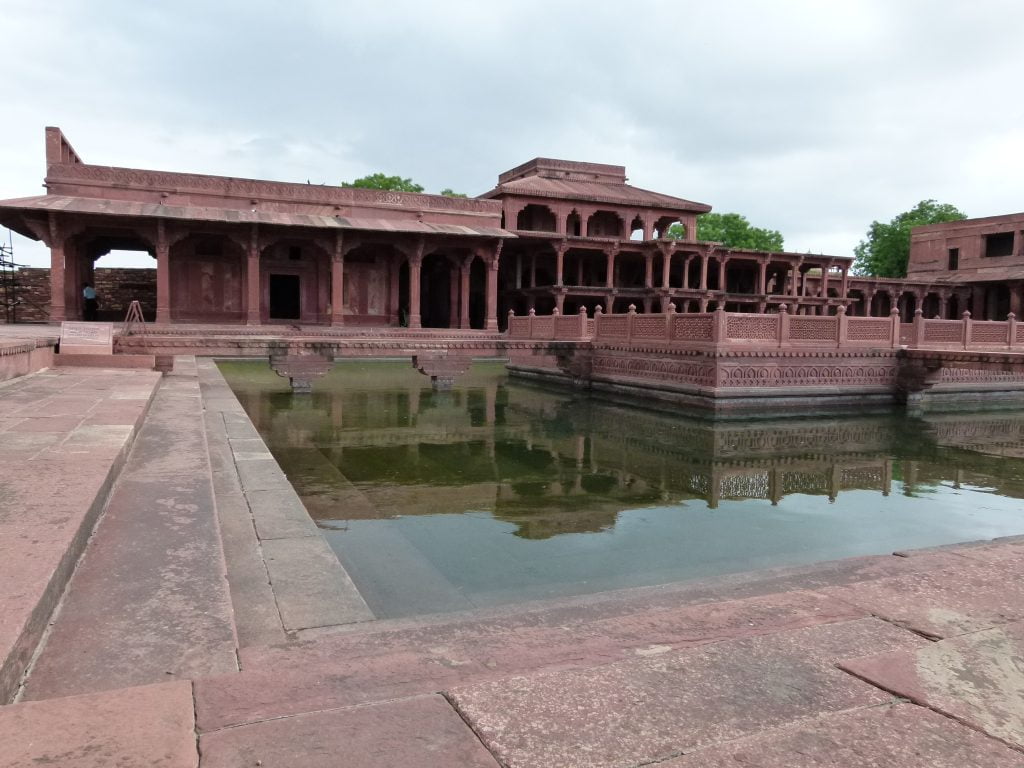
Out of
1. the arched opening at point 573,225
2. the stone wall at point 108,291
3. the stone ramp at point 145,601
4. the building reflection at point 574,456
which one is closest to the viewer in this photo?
the stone ramp at point 145,601

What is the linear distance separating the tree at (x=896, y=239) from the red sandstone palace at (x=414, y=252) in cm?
1144

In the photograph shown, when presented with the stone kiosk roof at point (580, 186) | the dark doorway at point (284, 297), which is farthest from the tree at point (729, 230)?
the dark doorway at point (284, 297)

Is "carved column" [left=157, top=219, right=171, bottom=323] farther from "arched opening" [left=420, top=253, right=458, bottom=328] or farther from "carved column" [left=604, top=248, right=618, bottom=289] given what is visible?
"carved column" [left=604, top=248, right=618, bottom=289]

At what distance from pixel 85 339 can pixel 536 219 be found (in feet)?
74.1

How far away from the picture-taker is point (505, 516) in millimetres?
6219

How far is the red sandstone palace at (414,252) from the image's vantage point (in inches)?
834

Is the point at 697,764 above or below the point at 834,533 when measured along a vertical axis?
above

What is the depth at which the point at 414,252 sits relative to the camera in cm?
2391

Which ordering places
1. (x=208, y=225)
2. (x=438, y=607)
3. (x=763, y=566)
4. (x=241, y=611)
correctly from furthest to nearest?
(x=208, y=225), (x=763, y=566), (x=438, y=607), (x=241, y=611)

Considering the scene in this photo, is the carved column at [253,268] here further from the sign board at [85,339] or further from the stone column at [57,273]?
the sign board at [85,339]

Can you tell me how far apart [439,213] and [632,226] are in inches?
405

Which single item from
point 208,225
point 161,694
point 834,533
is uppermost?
A: point 208,225

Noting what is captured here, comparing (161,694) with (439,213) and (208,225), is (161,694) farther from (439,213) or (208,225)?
(439,213)

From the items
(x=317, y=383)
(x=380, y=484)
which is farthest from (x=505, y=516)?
(x=317, y=383)
